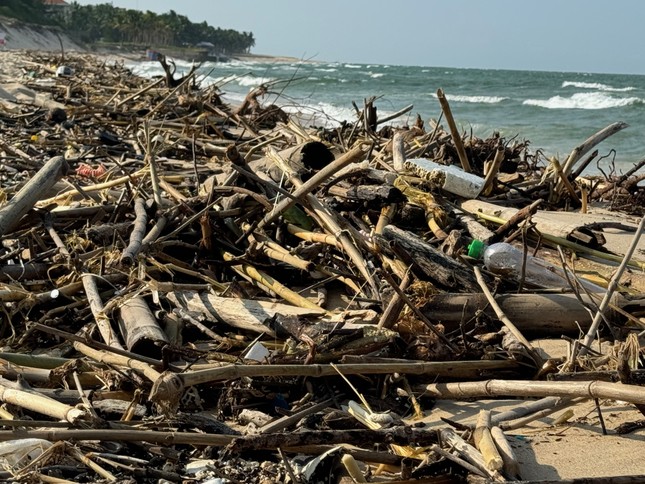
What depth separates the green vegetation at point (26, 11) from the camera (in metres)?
68.5

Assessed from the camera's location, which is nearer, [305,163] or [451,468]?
[451,468]

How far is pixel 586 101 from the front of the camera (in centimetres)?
3272

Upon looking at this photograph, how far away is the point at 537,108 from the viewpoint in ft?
80.6

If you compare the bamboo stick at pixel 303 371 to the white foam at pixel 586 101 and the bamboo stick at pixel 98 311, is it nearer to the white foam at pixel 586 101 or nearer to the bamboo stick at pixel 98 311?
the bamboo stick at pixel 98 311

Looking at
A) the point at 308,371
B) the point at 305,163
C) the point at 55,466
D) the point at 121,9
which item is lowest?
the point at 55,466

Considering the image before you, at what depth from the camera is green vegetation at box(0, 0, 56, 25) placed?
68.5 m

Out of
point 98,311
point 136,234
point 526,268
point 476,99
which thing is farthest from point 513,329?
point 476,99

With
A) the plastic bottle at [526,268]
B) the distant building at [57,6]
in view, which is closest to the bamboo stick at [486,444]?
the plastic bottle at [526,268]

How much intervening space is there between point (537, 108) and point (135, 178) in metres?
21.7

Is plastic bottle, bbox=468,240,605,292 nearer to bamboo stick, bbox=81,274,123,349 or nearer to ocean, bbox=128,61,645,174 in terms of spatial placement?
bamboo stick, bbox=81,274,123,349

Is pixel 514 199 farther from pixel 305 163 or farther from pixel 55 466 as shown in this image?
pixel 55 466

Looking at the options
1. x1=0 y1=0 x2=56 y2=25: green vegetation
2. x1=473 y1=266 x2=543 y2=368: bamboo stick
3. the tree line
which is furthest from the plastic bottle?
the tree line

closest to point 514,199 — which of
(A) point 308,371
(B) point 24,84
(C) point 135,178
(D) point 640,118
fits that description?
(C) point 135,178

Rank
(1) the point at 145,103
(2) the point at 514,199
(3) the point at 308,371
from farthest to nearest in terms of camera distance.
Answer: (1) the point at 145,103 < (2) the point at 514,199 < (3) the point at 308,371
